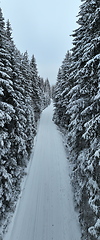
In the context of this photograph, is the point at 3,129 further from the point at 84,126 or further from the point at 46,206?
the point at 46,206

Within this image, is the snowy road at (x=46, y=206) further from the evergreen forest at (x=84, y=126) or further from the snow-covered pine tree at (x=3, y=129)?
the snow-covered pine tree at (x=3, y=129)

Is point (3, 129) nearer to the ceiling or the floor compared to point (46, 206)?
nearer to the ceiling

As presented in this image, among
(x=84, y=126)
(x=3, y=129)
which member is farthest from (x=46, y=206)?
(x=84, y=126)

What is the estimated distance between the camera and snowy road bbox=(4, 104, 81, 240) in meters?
7.56

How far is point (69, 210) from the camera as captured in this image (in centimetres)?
902

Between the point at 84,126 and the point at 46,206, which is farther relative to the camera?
the point at 46,206

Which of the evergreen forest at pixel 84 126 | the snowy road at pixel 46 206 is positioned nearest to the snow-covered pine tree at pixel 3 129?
the evergreen forest at pixel 84 126

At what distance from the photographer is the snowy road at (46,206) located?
756 cm

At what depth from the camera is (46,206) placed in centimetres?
930

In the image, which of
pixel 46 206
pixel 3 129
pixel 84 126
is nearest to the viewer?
pixel 84 126

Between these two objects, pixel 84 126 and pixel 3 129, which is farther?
pixel 3 129

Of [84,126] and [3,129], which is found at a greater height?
[3,129]

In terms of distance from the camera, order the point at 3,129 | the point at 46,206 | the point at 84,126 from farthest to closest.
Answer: the point at 46,206 < the point at 3,129 < the point at 84,126

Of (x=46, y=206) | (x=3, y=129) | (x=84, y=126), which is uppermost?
(x=3, y=129)
